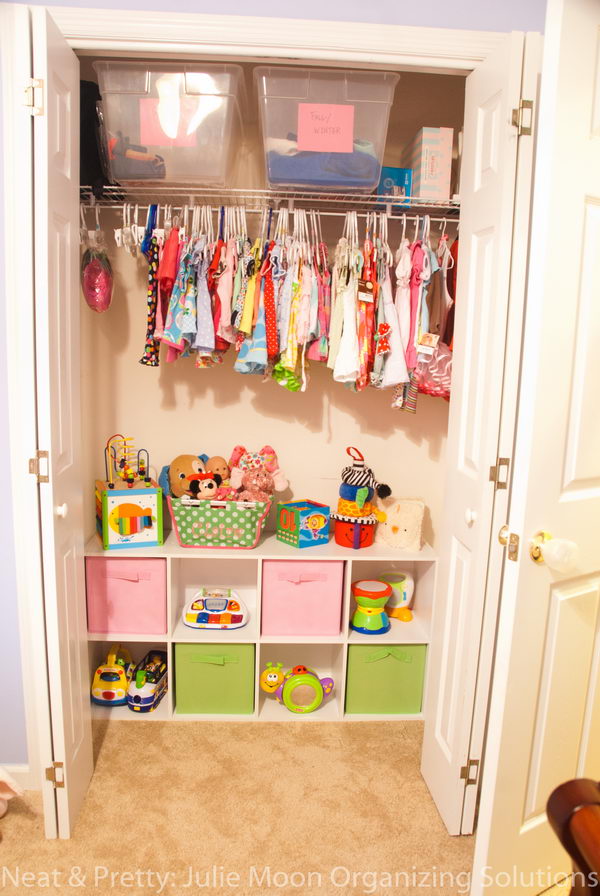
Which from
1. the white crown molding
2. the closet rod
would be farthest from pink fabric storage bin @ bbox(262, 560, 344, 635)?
the white crown molding

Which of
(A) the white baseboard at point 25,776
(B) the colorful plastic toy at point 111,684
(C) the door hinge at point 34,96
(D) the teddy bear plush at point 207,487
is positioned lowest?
(A) the white baseboard at point 25,776

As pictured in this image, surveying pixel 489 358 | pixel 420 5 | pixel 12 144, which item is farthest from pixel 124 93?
pixel 489 358

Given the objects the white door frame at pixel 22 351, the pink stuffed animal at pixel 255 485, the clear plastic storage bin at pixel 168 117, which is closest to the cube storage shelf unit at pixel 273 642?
the pink stuffed animal at pixel 255 485

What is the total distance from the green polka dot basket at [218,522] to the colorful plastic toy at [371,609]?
0.49 m

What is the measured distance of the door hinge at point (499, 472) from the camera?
1731mm

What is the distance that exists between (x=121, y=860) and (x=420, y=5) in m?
2.52

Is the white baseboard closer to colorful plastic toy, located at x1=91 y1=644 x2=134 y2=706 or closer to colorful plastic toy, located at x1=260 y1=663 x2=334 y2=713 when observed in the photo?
colorful plastic toy, located at x1=91 y1=644 x2=134 y2=706

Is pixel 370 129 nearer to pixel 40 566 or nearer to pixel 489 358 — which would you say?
pixel 489 358

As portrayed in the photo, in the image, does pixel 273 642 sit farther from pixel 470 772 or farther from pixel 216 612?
pixel 470 772

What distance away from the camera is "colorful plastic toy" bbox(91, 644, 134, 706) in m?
2.50

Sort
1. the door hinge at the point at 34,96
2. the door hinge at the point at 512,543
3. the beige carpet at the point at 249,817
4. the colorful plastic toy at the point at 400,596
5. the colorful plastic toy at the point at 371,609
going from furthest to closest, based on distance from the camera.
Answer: the colorful plastic toy at the point at 400,596 < the colorful plastic toy at the point at 371,609 < the beige carpet at the point at 249,817 < the door hinge at the point at 34,96 < the door hinge at the point at 512,543

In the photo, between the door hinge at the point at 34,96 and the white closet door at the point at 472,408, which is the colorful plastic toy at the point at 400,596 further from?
the door hinge at the point at 34,96

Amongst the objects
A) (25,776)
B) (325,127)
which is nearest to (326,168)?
(325,127)

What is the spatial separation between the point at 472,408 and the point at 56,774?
156cm
